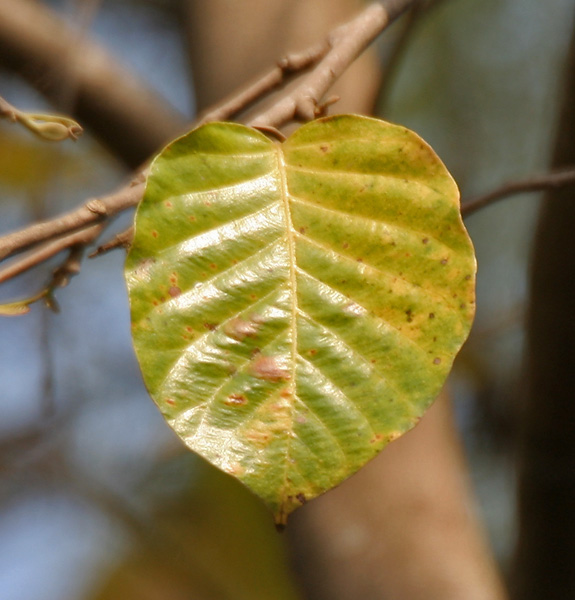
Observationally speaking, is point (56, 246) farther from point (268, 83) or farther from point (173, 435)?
point (173, 435)

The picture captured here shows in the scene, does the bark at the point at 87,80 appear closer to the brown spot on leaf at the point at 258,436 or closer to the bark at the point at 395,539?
the bark at the point at 395,539

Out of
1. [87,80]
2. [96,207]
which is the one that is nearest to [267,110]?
[96,207]

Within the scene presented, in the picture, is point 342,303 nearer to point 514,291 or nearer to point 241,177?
point 241,177

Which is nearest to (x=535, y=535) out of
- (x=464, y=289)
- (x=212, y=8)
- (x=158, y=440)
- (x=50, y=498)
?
(x=464, y=289)

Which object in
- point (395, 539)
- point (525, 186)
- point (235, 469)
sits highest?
point (525, 186)

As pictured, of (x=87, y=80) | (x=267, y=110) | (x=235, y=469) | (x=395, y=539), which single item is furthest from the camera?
(x=87, y=80)

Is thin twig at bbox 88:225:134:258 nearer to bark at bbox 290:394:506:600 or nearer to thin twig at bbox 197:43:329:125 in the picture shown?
thin twig at bbox 197:43:329:125

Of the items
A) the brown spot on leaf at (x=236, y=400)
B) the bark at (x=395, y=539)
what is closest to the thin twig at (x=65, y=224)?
the brown spot on leaf at (x=236, y=400)
